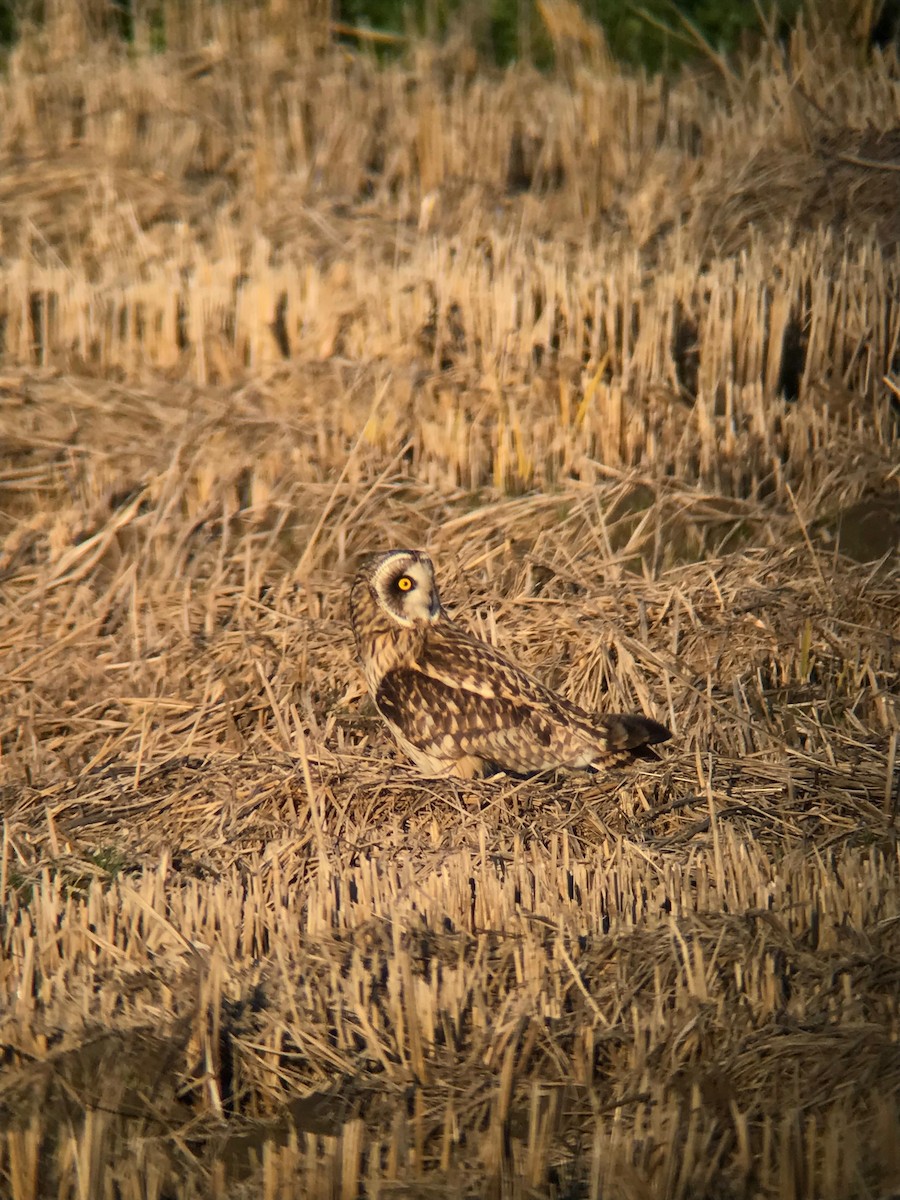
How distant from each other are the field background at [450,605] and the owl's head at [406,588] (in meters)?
0.62

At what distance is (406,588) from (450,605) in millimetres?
892

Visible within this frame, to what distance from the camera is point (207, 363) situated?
871 centimetres

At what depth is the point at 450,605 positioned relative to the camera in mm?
7152

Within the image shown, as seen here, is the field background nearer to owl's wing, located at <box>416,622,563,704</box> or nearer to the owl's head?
owl's wing, located at <box>416,622,563,704</box>

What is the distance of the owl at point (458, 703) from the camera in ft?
20.0

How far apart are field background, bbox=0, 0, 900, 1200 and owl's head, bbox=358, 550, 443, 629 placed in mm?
615

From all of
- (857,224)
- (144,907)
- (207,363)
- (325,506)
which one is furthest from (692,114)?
(144,907)

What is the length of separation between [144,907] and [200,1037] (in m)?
0.72

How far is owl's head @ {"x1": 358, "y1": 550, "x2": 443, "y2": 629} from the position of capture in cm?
627

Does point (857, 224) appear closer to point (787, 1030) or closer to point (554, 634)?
point (554, 634)

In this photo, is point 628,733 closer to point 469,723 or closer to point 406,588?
point 469,723

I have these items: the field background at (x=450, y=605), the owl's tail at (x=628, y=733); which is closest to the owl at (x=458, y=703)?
the owl's tail at (x=628, y=733)

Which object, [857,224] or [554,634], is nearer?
[554,634]

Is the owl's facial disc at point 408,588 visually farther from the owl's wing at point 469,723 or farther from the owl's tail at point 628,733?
the owl's tail at point 628,733
